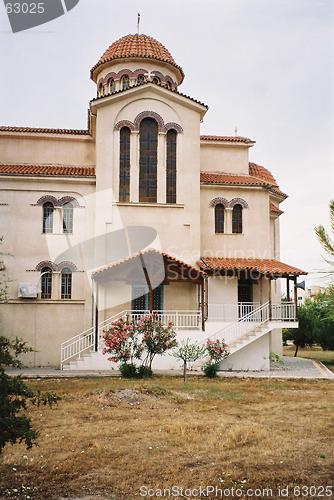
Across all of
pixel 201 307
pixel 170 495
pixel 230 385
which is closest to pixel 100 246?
pixel 201 307

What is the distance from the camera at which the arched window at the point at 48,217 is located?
2384 cm

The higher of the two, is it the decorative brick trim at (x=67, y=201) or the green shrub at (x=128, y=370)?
the decorative brick trim at (x=67, y=201)

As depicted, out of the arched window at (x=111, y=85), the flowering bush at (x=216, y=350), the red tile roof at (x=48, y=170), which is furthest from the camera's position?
the arched window at (x=111, y=85)

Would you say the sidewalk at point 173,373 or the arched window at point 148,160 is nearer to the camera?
the sidewalk at point 173,373

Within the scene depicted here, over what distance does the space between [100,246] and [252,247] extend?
6837 millimetres

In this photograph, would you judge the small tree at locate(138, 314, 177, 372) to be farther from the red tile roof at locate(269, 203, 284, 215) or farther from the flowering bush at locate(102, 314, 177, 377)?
the red tile roof at locate(269, 203, 284, 215)

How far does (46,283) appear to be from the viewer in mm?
23438

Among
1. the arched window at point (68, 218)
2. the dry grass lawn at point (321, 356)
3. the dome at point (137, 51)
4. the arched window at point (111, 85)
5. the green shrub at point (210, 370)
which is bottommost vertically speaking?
the dry grass lawn at point (321, 356)

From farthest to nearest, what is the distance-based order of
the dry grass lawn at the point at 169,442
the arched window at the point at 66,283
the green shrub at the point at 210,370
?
1. the arched window at the point at 66,283
2. the green shrub at the point at 210,370
3. the dry grass lawn at the point at 169,442

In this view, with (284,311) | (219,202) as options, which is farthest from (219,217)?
(284,311)

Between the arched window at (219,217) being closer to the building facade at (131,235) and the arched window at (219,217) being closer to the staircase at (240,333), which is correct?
the building facade at (131,235)

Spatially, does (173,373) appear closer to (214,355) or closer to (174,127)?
(214,355)

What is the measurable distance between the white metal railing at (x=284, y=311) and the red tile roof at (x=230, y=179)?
5703 millimetres

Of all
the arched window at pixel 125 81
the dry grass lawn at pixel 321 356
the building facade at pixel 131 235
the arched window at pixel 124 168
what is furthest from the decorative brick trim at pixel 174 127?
the dry grass lawn at pixel 321 356
